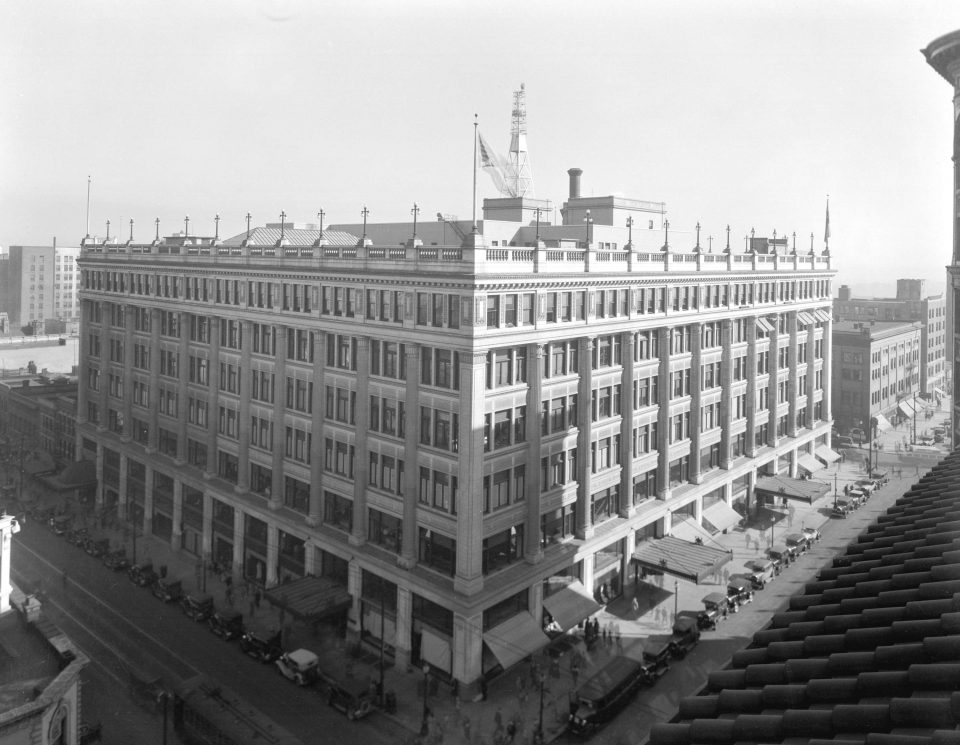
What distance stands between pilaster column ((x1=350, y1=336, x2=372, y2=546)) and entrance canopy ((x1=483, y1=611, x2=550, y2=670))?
10.4 m

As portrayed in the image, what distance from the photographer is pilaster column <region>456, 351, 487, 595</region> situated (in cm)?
4203

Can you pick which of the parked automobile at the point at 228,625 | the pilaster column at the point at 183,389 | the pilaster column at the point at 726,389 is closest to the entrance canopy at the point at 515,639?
the parked automobile at the point at 228,625

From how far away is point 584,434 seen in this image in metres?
50.2

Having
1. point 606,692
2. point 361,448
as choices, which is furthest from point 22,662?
point 606,692

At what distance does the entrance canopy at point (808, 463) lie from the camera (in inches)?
3145

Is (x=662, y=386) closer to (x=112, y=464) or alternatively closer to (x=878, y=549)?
(x=878, y=549)

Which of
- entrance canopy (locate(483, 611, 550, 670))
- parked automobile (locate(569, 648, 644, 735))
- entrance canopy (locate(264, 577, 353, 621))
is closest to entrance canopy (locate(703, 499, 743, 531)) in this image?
parked automobile (locate(569, 648, 644, 735))

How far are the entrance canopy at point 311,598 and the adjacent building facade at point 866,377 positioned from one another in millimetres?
82537

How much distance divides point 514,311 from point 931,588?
111 feet

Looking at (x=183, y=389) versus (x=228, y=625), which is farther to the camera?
(x=183, y=389)

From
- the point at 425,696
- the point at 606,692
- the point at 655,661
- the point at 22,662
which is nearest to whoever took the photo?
the point at 22,662

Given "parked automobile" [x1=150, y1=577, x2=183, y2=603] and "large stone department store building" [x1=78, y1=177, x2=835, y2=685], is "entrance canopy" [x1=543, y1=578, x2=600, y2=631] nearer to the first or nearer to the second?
"large stone department store building" [x1=78, y1=177, x2=835, y2=685]

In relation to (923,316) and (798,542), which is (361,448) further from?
(923,316)

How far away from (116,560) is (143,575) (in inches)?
163
